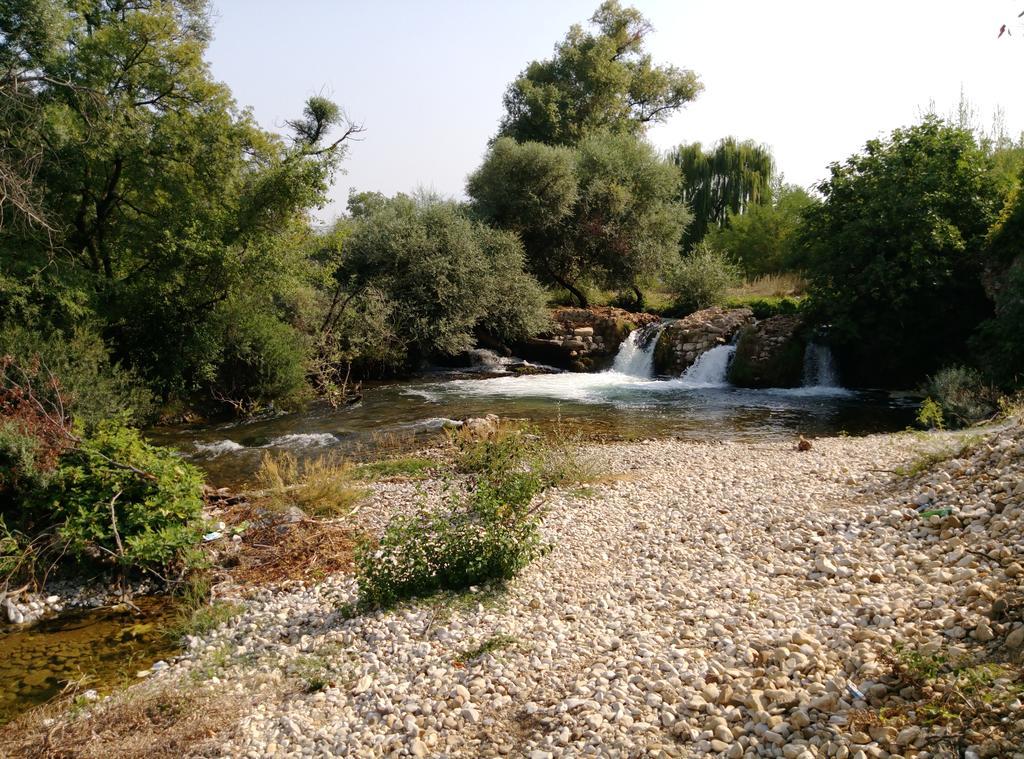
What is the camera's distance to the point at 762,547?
618cm

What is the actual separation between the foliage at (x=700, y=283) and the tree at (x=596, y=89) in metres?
11.2

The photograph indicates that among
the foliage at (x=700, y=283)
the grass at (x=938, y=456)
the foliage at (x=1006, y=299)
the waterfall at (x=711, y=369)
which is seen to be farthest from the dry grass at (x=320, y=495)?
the foliage at (x=700, y=283)

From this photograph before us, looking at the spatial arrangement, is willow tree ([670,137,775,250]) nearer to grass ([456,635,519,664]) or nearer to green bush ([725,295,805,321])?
green bush ([725,295,805,321])

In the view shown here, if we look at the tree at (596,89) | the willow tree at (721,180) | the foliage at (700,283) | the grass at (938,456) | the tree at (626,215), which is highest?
the tree at (596,89)

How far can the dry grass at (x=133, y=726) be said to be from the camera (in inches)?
155

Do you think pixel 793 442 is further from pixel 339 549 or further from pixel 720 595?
pixel 339 549

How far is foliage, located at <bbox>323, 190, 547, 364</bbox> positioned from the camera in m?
21.6

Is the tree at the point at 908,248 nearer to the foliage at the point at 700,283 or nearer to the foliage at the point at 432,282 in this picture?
the foliage at the point at 700,283

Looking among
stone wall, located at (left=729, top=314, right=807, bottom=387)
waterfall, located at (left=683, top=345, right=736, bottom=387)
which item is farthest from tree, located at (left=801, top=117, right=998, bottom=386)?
waterfall, located at (left=683, top=345, right=736, bottom=387)

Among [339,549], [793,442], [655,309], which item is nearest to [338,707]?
[339,549]

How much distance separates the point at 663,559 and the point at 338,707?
3.23 metres

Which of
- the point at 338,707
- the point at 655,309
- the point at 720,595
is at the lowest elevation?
the point at 338,707

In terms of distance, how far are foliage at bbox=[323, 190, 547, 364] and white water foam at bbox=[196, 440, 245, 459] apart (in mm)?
8005

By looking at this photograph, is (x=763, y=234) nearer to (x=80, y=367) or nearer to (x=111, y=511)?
(x=80, y=367)
